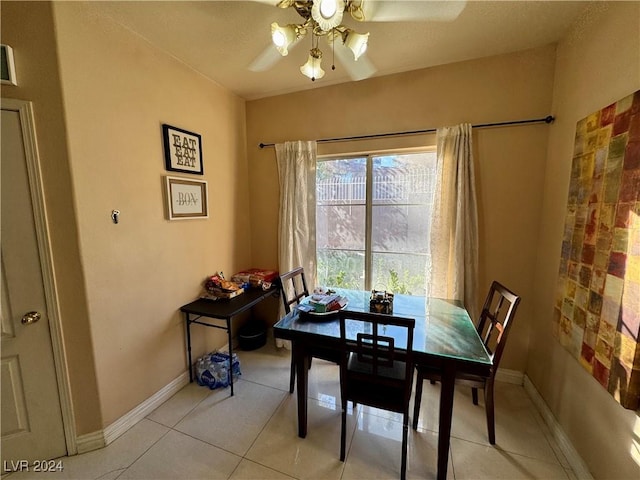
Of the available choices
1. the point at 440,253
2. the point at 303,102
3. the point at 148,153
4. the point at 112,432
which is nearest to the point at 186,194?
the point at 148,153

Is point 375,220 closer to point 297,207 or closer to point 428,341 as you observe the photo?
point 297,207

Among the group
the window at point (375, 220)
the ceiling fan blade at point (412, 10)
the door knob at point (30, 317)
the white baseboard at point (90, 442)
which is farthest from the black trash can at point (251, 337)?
the ceiling fan blade at point (412, 10)

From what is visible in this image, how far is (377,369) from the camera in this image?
4.97 ft

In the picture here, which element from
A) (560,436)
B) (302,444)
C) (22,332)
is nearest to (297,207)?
(302,444)

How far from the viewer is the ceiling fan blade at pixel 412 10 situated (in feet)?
5.00

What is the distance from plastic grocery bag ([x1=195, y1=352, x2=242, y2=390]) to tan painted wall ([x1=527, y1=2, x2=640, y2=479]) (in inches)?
92.4

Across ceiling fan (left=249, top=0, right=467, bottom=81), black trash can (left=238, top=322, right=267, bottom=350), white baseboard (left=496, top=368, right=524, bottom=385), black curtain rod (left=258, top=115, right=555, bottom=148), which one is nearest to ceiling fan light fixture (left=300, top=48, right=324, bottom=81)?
ceiling fan (left=249, top=0, right=467, bottom=81)

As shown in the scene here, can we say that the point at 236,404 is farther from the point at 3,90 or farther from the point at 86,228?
the point at 3,90

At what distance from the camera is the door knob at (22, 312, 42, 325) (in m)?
1.45

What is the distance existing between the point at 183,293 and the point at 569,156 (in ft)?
9.88

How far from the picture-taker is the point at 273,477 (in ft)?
4.84

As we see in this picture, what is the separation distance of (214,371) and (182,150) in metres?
1.86

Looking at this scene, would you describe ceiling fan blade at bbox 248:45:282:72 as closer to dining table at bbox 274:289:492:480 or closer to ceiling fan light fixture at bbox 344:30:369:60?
ceiling fan light fixture at bbox 344:30:369:60

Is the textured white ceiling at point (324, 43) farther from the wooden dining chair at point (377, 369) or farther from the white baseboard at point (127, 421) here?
the white baseboard at point (127, 421)
